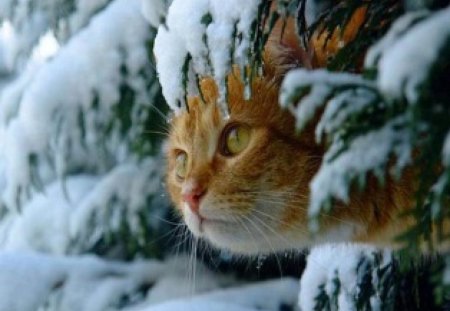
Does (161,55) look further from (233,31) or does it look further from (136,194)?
(136,194)

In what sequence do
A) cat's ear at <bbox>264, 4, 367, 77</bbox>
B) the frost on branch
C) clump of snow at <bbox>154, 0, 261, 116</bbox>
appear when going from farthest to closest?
the frost on branch, cat's ear at <bbox>264, 4, 367, 77</bbox>, clump of snow at <bbox>154, 0, 261, 116</bbox>

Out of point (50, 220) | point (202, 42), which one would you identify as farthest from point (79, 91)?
point (202, 42)

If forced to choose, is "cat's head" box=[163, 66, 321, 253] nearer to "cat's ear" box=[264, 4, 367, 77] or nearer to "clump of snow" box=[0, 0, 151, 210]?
"cat's ear" box=[264, 4, 367, 77]

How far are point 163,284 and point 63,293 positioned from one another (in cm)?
29

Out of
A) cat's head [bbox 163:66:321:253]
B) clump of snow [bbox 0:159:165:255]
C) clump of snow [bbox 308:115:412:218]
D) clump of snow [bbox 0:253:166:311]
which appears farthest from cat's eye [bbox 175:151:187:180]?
clump of snow [bbox 0:159:165:255]

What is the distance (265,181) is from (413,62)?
52 cm

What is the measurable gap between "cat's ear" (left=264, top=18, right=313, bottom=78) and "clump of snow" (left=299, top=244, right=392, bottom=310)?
1.05 feet

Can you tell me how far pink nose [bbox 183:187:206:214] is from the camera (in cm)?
123

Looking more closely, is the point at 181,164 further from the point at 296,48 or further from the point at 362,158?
the point at 362,158

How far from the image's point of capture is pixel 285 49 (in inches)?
45.9

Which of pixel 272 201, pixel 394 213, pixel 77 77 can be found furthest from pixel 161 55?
pixel 77 77

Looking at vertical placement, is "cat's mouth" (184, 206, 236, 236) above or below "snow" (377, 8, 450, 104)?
below

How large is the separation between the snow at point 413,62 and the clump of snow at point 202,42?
0.27 metres

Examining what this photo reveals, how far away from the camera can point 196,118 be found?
1303 millimetres
